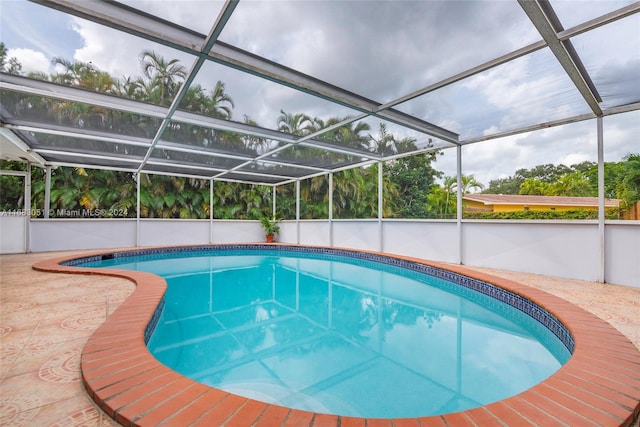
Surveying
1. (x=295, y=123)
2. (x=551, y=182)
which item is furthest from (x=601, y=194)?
(x=551, y=182)

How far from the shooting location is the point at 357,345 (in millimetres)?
3234

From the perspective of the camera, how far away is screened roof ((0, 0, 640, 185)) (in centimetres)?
279

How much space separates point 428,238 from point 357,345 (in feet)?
16.4

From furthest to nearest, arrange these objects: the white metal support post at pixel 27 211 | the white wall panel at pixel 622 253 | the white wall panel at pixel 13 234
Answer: the white metal support post at pixel 27 211 → the white wall panel at pixel 13 234 → the white wall panel at pixel 622 253

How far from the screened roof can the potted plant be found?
6809mm

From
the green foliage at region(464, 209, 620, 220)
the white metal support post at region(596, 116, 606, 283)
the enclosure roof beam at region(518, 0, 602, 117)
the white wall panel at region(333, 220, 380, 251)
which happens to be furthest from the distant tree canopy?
the enclosure roof beam at region(518, 0, 602, 117)

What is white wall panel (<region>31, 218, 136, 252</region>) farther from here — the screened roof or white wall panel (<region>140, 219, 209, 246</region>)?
the screened roof

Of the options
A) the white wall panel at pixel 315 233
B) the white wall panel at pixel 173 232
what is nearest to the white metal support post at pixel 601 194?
the white wall panel at pixel 315 233

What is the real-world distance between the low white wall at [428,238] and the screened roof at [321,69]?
1.96 meters

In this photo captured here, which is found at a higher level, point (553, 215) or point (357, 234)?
point (553, 215)

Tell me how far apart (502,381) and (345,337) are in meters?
1.55

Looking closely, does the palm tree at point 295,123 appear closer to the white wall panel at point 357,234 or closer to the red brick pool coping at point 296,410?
the red brick pool coping at point 296,410

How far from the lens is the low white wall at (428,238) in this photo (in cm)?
474

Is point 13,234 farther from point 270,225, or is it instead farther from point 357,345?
point 357,345
